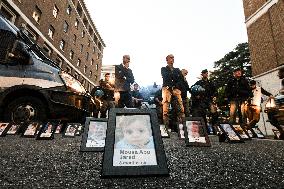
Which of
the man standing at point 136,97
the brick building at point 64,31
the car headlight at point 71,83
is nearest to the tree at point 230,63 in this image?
the brick building at point 64,31

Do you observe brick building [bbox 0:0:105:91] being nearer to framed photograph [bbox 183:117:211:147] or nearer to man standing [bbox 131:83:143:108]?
man standing [bbox 131:83:143:108]

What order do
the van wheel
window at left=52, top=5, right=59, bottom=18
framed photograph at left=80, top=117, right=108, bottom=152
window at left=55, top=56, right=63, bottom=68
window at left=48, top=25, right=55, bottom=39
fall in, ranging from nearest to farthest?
framed photograph at left=80, top=117, right=108, bottom=152 → the van wheel → window at left=48, top=25, right=55, bottom=39 → window at left=52, top=5, right=59, bottom=18 → window at left=55, top=56, right=63, bottom=68

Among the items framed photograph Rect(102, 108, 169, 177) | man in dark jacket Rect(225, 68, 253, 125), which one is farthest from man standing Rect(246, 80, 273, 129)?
framed photograph Rect(102, 108, 169, 177)

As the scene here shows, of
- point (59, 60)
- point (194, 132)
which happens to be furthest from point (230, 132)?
point (59, 60)

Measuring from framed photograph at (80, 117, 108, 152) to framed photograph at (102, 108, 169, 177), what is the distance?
37.6 inches

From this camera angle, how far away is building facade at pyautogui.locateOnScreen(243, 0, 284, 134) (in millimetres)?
14039

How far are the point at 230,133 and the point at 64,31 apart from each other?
23870mm

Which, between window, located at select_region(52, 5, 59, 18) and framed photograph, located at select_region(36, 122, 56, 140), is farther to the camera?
window, located at select_region(52, 5, 59, 18)

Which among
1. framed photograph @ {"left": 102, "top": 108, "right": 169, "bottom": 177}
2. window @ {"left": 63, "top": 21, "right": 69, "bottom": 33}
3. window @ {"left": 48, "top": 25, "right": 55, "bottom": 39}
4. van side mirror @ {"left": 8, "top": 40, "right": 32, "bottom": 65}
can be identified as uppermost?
window @ {"left": 63, "top": 21, "right": 69, "bottom": 33}

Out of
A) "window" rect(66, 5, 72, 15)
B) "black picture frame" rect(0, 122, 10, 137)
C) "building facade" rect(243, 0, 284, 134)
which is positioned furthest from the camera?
"window" rect(66, 5, 72, 15)

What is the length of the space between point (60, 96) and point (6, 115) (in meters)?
1.10

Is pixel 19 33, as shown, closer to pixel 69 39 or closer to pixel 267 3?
pixel 267 3

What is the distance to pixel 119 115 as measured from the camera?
5.40 feet

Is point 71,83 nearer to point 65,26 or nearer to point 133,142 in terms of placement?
point 133,142
